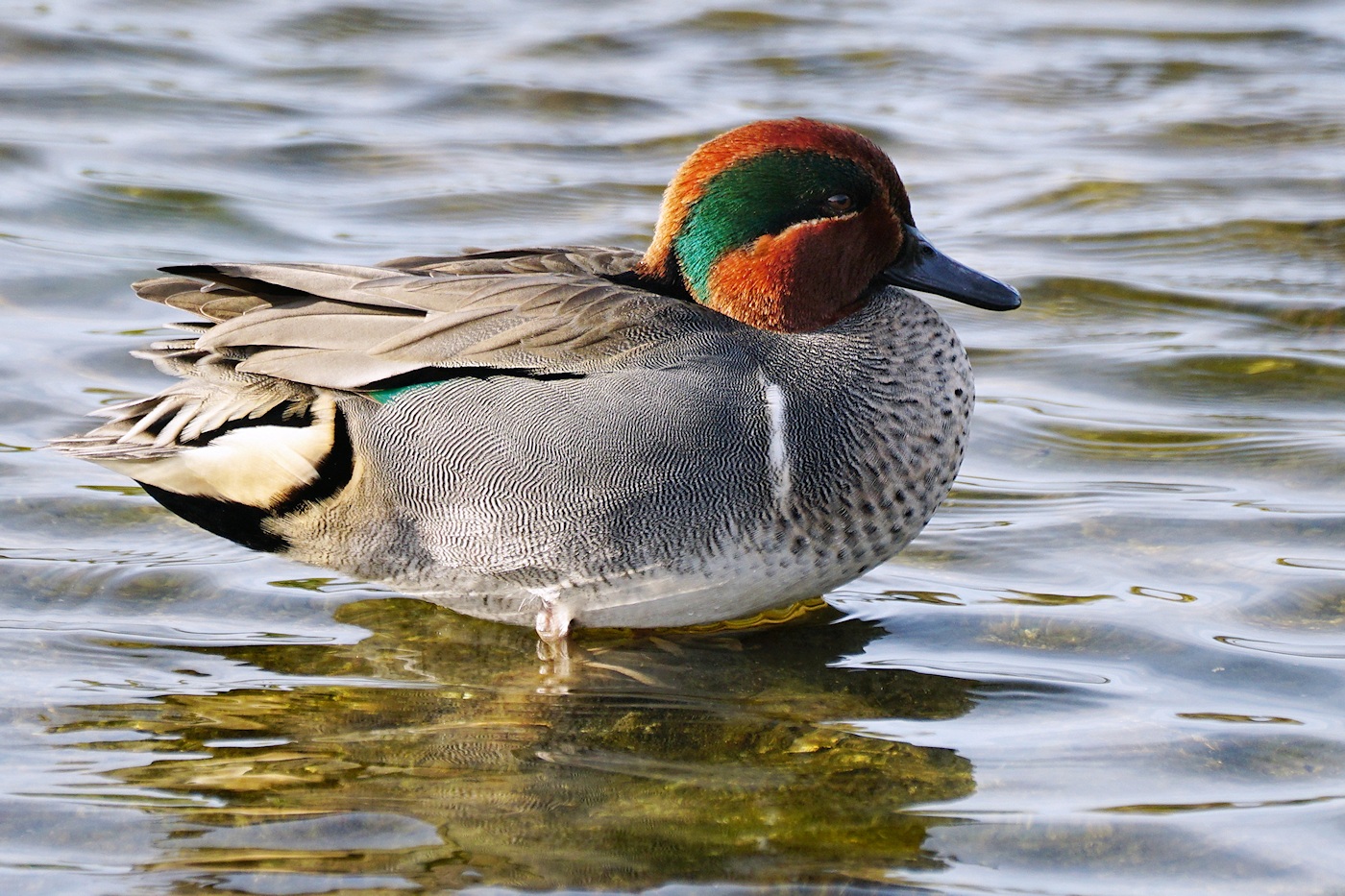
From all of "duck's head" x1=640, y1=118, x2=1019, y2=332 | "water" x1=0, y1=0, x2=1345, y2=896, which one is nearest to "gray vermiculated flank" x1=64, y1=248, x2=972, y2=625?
"duck's head" x1=640, y1=118, x2=1019, y2=332

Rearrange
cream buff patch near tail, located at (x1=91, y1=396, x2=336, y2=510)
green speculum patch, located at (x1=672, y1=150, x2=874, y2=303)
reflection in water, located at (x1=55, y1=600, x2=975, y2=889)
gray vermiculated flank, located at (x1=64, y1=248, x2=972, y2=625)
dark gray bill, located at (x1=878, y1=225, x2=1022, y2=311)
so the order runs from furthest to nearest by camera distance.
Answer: dark gray bill, located at (x1=878, y1=225, x2=1022, y2=311)
green speculum patch, located at (x1=672, y1=150, x2=874, y2=303)
cream buff patch near tail, located at (x1=91, y1=396, x2=336, y2=510)
gray vermiculated flank, located at (x1=64, y1=248, x2=972, y2=625)
reflection in water, located at (x1=55, y1=600, x2=975, y2=889)

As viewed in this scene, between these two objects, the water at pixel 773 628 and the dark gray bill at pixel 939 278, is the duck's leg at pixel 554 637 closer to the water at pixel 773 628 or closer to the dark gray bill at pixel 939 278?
the water at pixel 773 628

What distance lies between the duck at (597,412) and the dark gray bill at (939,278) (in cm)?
11

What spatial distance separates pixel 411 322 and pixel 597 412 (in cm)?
54

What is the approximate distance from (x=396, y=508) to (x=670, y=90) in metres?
5.61

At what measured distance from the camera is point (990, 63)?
9.95 metres

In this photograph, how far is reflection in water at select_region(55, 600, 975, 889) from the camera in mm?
3523

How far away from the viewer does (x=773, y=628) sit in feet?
15.8

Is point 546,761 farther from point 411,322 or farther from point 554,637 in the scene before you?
point 411,322

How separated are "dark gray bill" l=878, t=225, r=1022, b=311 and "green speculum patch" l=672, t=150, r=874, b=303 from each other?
Result: 280mm

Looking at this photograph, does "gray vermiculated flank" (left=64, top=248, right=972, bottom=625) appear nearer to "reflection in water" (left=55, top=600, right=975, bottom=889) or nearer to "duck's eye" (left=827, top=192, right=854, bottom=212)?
"reflection in water" (left=55, top=600, right=975, bottom=889)

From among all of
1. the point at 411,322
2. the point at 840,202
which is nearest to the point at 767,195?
the point at 840,202

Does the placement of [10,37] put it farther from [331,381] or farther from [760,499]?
[760,499]

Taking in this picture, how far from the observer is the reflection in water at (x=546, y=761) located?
3.52 meters
